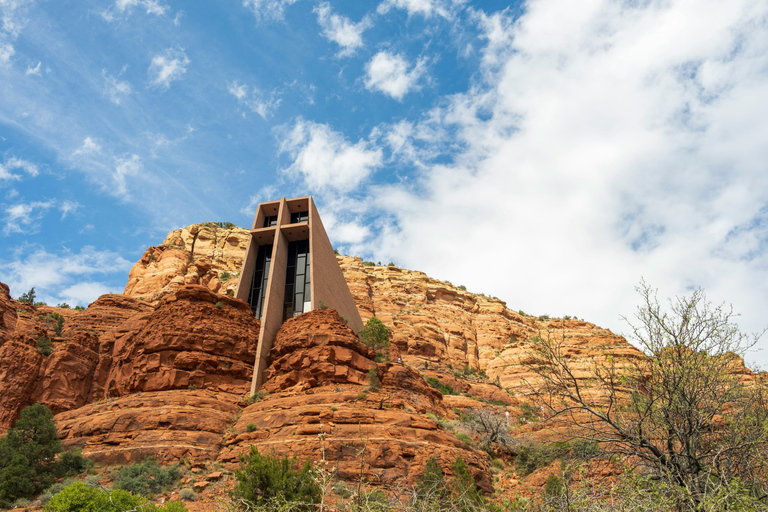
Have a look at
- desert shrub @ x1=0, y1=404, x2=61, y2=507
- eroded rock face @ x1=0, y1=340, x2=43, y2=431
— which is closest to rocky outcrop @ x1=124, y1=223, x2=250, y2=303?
eroded rock face @ x1=0, y1=340, x2=43, y2=431

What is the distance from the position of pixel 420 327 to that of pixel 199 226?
2956 centimetres

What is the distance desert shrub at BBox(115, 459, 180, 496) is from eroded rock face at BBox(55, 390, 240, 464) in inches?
28.6

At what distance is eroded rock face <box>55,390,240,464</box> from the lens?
18469 mm

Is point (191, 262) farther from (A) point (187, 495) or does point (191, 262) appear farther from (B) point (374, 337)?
(A) point (187, 495)

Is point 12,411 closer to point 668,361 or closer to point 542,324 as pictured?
point 668,361

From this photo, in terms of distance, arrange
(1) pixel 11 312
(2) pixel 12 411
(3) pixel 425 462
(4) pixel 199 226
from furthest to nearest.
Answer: (4) pixel 199 226, (1) pixel 11 312, (2) pixel 12 411, (3) pixel 425 462

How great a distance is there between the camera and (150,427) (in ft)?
64.4

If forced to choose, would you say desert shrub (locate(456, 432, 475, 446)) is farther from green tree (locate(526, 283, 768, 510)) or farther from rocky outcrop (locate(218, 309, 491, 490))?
green tree (locate(526, 283, 768, 510))

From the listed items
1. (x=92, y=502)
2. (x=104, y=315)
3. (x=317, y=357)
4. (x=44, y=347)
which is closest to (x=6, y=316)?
(x=44, y=347)

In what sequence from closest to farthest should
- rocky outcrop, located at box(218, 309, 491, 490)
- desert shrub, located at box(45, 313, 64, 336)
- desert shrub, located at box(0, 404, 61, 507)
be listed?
desert shrub, located at box(0, 404, 61, 507) → rocky outcrop, located at box(218, 309, 491, 490) → desert shrub, located at box(45, 313, 64, 336)

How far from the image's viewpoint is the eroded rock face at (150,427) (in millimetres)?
18469

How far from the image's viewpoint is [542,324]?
205ft

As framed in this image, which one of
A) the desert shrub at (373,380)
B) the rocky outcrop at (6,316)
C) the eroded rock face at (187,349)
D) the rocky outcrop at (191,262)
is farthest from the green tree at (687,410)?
the rocky outcrop at (191,262)

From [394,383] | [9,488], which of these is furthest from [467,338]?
[9,488]
